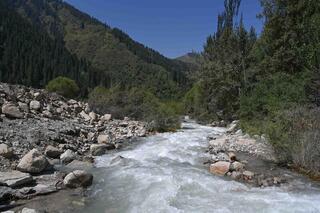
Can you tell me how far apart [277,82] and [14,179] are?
14143 mm

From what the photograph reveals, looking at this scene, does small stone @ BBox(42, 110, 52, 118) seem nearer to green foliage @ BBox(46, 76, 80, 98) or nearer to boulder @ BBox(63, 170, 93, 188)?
boulder @ BBox(63, 170, 93, 188)

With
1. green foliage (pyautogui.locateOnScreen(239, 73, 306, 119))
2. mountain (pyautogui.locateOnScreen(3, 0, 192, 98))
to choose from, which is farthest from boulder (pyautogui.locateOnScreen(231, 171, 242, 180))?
mountain (pyautogui.locateOnScreen(3, 0, 192, 98))

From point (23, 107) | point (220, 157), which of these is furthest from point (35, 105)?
point (220, 157)

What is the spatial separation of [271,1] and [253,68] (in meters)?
5.25

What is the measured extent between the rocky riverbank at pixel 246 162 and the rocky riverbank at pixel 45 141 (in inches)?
173

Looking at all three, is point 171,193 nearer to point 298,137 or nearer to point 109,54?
point 298,137

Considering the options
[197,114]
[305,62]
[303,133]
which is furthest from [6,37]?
[303,133]

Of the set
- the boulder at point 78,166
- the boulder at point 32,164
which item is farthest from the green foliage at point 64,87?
the boulder at point 32,164

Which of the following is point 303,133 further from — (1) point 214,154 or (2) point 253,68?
(2) point 253,68

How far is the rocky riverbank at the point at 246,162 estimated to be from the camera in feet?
33.9

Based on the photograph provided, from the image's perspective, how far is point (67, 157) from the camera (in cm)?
1227

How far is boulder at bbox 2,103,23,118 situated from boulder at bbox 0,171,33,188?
23.7 ft

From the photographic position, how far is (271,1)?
73.0ft

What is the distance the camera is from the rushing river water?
7906 millimetres
